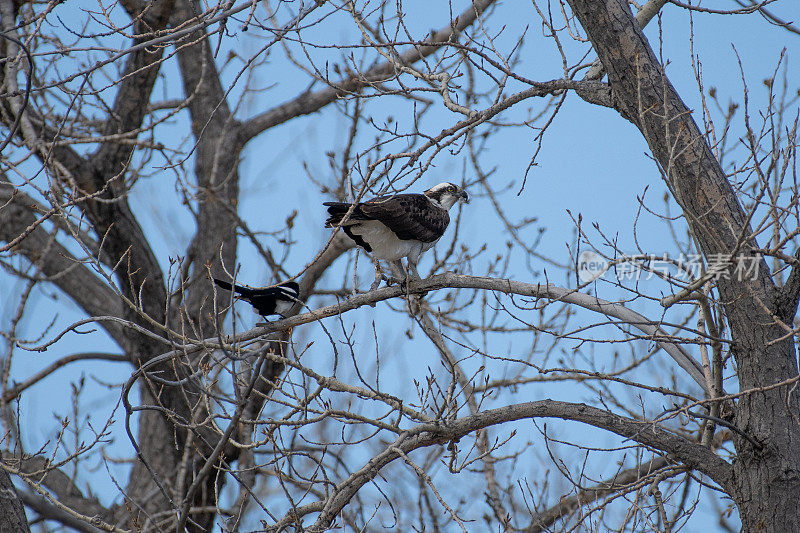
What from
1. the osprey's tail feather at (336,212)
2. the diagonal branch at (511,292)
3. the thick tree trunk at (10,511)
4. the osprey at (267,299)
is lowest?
the thick tree trunk at (10,511)

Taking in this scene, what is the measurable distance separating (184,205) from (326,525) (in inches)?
191

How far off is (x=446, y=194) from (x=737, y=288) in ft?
11.1

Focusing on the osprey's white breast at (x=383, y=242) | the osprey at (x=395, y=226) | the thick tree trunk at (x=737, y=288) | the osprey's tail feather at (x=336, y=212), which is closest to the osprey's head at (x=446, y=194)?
the osprey at (x=395, y=226)

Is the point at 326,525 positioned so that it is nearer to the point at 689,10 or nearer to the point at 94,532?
the point at 94,532

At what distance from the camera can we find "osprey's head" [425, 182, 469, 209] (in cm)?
732

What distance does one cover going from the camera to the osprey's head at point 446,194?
7324 mm

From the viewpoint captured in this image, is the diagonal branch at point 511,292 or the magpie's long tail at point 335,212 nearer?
the diagonal branch at point 511,292

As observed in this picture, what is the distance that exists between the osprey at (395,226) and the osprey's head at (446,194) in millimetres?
456

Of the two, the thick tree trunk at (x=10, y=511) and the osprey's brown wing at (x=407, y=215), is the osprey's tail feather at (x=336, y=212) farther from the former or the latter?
the thick tree trunk at (x=10, y=511)

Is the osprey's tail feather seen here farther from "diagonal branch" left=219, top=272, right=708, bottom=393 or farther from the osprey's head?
the osprey's head

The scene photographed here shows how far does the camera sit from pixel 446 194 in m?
7.34

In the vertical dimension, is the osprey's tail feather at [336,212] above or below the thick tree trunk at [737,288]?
above

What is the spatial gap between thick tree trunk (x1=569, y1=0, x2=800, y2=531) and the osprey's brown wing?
6.81ft

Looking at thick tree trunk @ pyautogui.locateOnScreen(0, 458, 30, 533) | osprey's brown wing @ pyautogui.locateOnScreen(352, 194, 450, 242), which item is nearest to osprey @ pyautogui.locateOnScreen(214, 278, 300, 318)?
osprey's brown wing @ pyautogui.locateOnScreen(352, 194, 450, 242)
